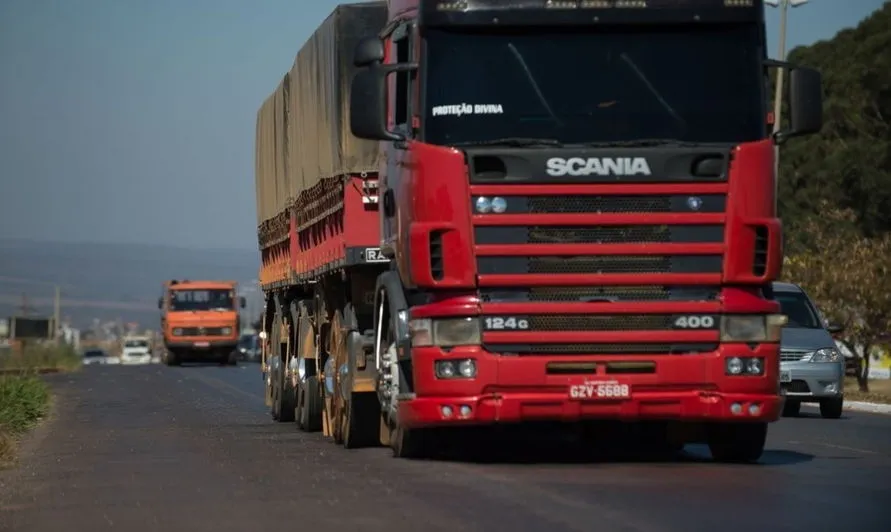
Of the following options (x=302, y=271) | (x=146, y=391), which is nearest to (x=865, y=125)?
(x=146, y=391)

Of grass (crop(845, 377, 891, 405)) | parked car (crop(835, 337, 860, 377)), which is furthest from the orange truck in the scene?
parked car (crop(835, 337, 860, 377))

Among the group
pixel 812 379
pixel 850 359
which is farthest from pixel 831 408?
pixel 850 359

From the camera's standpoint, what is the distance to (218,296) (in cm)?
7044

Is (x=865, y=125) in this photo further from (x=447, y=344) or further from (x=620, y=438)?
(x=447, y=344)

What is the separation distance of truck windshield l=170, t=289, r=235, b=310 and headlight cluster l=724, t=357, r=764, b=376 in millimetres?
55729

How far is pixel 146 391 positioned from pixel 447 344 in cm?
2581

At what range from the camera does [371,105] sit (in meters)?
15.1

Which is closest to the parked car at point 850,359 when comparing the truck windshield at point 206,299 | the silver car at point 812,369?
the silver car at point 812,369

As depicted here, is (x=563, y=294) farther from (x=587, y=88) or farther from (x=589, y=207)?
(x=587, y=88)

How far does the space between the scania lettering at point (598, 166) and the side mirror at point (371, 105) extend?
1.23 m

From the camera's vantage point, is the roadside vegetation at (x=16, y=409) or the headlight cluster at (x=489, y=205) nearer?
the headlight cluster at (x=489, y=205)

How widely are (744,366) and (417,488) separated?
2.87m

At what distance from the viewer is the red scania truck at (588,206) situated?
14.8 m

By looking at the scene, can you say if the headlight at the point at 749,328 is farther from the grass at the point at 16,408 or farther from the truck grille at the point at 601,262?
the grass at the point at 16,408
